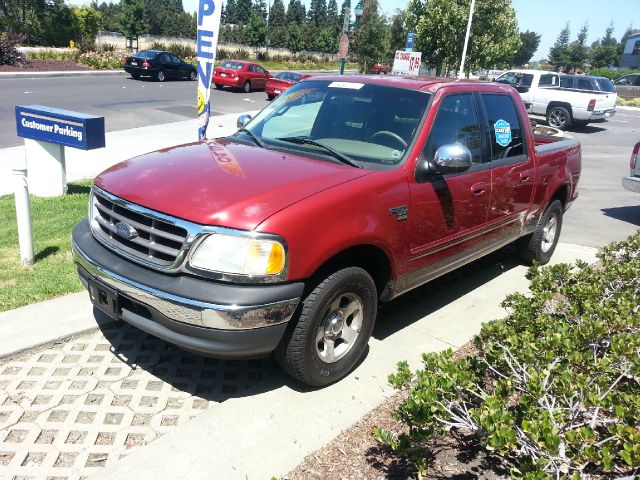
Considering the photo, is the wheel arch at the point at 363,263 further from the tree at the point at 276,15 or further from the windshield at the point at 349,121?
the tree at the point at 276,15

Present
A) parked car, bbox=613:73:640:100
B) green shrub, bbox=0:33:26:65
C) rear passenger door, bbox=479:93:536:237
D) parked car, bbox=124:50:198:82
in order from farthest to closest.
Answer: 1. parked car, bbox=613:73:640:100
2. green shrub, bbox=0:33:26:65
3. parked car, bbox=124:50:198:82
4. rear passenger door, bbox=479:93:536:237

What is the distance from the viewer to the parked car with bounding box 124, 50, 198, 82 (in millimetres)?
27766

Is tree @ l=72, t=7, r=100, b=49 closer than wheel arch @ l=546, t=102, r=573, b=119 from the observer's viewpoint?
No

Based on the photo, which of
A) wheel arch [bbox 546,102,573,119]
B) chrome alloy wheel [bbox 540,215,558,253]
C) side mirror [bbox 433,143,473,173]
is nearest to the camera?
side mirror [bbox 433,143,473,173]

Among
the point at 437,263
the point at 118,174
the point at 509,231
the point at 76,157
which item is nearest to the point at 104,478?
the point at 118,174

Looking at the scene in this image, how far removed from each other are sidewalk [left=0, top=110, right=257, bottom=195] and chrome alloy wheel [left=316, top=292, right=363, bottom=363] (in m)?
5.72

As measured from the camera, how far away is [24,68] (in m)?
28.0

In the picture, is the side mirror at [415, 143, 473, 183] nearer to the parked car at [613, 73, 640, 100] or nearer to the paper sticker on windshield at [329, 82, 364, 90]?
the paper sticker on windshield at [329, 82, 364, 90]

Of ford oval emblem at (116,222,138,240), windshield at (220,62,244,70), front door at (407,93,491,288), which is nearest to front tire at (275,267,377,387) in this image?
front door at (407,93,491,288)

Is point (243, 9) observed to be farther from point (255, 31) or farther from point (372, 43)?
point (372, 43)

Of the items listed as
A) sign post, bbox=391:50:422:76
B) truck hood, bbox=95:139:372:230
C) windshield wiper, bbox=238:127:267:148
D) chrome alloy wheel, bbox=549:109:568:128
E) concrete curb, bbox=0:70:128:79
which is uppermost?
sign post, bbox=391:50:422:76

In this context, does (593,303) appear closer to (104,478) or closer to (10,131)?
(104,478)

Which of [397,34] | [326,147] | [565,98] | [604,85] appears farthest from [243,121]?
[397,34]

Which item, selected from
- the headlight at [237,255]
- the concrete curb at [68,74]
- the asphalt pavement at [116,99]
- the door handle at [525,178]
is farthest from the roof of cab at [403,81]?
the concrete curb at [68,74]
